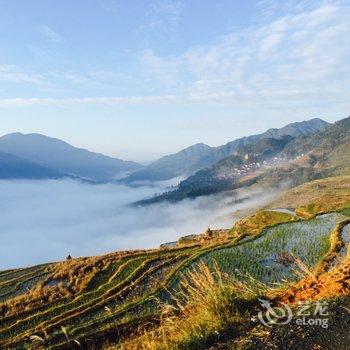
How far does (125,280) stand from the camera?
48531mm

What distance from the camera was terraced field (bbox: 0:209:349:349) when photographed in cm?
3675

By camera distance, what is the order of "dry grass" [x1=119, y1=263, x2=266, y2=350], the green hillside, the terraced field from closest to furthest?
1. "dry grass" [x1=119, y1=263, x2=266, y2=350]
2. the green hillside
3. the terraced field

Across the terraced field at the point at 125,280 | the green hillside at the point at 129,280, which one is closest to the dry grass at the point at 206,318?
the green hillside at the point at 129,280

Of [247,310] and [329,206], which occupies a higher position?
[247,310]

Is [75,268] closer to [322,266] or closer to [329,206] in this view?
[322,266]

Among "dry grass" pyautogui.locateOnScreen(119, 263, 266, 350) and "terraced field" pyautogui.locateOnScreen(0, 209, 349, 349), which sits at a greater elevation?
"dry grass" pyautogui.locateOnScreen(119, 263, 266, 350)

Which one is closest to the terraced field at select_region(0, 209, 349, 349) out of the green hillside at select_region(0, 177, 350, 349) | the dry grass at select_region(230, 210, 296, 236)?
the green hillside at select_region(0, 177, 350, 349)

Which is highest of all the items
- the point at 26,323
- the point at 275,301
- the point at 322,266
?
the point at 275,301

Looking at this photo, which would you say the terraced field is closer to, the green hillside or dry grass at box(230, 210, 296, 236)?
the green hillside

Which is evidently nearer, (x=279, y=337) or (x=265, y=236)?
→ (x=279, y=337)

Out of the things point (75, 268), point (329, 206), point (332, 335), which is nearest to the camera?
point (332, 335)

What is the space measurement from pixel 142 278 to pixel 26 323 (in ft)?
40.7

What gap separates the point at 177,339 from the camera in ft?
33.7

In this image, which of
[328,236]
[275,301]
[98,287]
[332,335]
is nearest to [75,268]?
[98,287]
